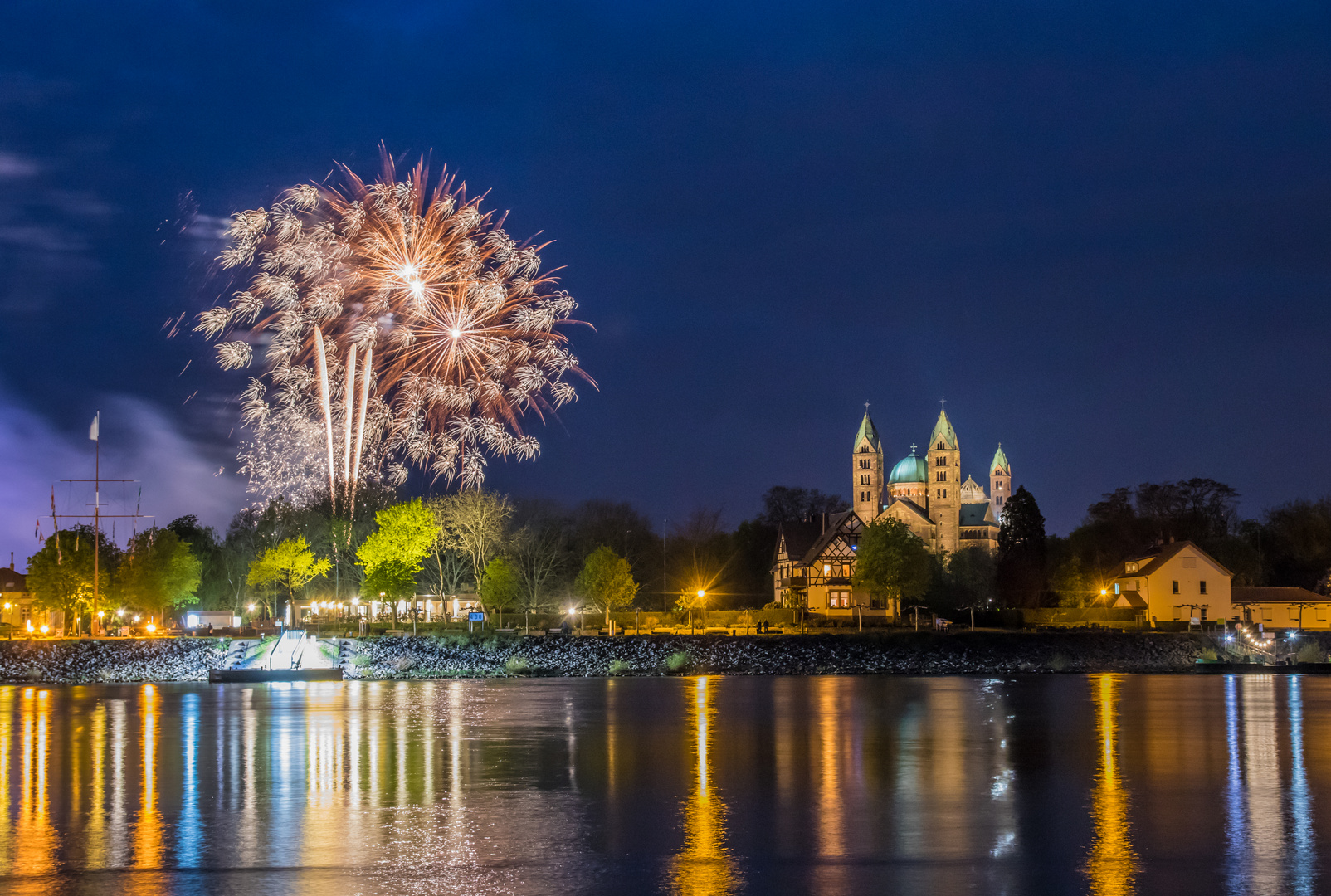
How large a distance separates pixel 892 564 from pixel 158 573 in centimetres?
4996

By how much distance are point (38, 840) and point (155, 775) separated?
6.02 m

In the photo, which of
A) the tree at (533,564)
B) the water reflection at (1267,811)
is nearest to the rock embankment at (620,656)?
the tree at (533,564)

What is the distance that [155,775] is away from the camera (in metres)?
19.9

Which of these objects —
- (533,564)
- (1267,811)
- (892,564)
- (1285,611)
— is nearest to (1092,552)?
(1285,611)

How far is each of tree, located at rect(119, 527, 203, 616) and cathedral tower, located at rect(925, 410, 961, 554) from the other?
11270 cm

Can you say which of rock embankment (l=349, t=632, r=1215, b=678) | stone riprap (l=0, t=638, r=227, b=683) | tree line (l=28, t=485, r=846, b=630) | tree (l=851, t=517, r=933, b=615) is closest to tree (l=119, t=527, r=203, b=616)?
tree line (l=28, t=485, r=846, b=630)

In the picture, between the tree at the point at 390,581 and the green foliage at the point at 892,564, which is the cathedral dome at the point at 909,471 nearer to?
the green foliage at the point at 892,564

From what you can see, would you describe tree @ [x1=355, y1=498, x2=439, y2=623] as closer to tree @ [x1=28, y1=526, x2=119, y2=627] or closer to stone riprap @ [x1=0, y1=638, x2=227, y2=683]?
stone riprap @ [x1=0, y1=638, x2=227, y2=683]

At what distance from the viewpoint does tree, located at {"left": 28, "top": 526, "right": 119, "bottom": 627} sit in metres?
76.9

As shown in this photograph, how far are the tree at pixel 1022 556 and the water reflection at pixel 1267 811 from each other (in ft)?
168

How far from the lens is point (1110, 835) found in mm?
14133

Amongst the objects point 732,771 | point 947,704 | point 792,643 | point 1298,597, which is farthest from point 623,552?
point 732,771

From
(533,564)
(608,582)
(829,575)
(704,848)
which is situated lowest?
(704,848)

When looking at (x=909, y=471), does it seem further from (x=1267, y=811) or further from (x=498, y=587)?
(x=1267, y=811)
